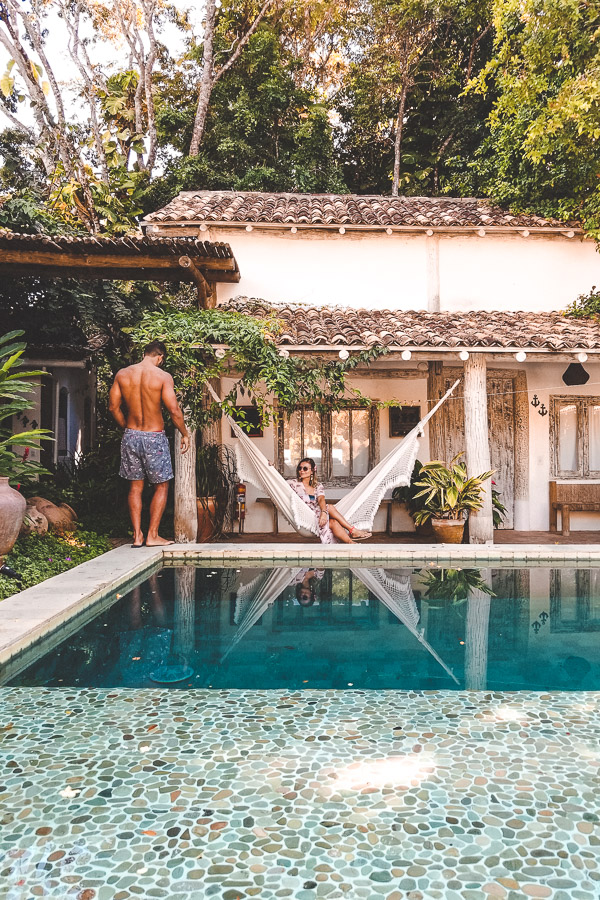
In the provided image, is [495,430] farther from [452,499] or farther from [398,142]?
[398,142]

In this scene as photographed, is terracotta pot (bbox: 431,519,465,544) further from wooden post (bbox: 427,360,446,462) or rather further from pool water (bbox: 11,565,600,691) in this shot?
wooden post (bbox: 427,360,446,462)

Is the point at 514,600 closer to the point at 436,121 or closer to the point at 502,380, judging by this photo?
the point at 502,380

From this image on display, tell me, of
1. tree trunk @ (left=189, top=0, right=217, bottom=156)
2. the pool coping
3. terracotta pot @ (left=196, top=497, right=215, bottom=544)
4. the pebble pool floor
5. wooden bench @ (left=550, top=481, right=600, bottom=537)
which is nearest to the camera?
the pebble pool floor

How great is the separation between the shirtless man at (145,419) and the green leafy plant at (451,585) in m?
2.41

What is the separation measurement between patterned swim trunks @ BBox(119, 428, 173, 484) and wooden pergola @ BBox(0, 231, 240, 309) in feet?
4.90

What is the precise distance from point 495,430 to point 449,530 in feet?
7.04

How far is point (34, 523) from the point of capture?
5.69m

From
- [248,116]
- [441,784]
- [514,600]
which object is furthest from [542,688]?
[248,116]

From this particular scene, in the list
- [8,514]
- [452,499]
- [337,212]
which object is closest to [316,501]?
[452,499]

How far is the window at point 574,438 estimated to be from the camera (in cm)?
763

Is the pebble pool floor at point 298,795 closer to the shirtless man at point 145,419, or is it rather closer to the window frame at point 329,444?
the shirtless man at point 145,419

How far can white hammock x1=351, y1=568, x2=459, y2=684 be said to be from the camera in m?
3.21

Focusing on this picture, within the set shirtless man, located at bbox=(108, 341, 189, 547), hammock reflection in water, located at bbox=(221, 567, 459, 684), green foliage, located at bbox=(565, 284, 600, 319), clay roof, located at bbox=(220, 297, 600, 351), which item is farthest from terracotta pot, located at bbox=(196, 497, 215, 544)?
green foliage, located at bbox=(565, 284, 600, 319)

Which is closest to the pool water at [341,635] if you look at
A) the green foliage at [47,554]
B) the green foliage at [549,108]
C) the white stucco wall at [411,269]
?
the green foliage at [47,554]
